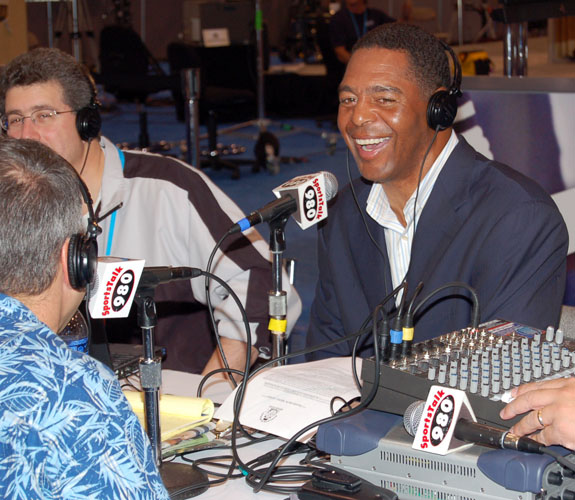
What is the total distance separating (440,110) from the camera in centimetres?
201

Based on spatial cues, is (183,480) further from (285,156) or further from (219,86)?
(219,86)

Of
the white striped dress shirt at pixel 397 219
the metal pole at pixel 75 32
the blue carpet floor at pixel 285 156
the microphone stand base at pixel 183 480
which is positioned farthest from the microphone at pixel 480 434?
the metal pole at pixel 75 32

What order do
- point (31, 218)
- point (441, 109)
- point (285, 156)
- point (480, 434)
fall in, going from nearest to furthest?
point (31, 218) → point (480, 434) → point (441, 109) → point (285, 156)

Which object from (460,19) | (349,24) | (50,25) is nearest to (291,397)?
(349,24)

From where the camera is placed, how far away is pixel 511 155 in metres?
3.07

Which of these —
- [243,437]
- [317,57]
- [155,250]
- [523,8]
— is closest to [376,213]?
[155,250]

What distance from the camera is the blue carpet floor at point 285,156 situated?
4949mm

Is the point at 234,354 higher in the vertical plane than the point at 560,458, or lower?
lower

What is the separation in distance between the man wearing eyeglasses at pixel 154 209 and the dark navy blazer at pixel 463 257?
0.16m

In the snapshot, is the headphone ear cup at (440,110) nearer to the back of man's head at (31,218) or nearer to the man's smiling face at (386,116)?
the man's smiling face at (386,116)

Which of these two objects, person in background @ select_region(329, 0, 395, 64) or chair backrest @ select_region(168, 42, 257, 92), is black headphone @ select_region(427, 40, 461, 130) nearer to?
person in background @ select_region(329, 0, 395, 64)

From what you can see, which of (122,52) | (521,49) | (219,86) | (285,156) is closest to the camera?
(521,49)

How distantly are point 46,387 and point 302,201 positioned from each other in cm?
84

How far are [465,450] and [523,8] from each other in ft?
8.35
